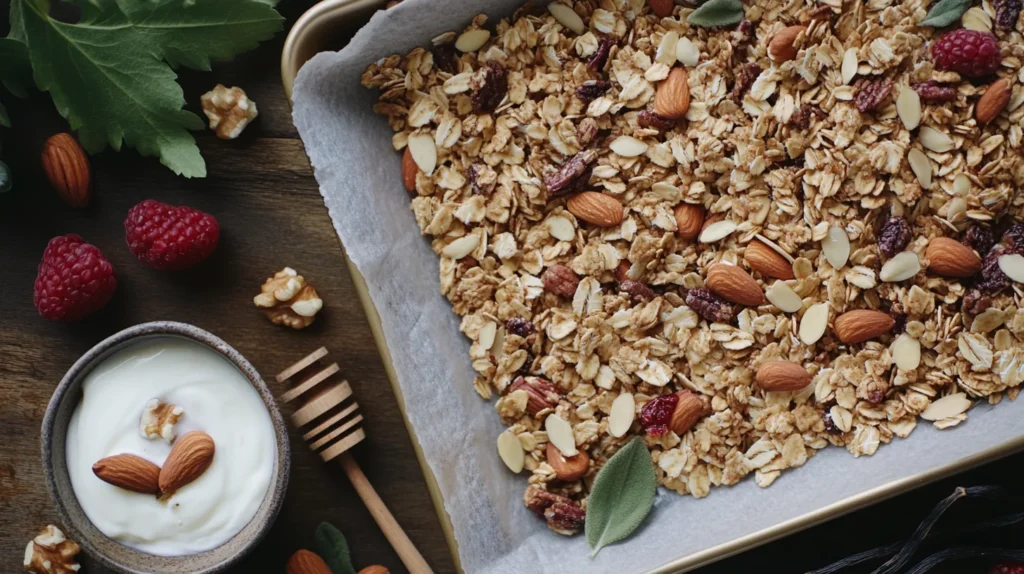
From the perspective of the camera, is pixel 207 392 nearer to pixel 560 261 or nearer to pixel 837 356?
pixel 560 261

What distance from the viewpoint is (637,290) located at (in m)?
1.01

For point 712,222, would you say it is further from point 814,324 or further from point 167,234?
point 167,234

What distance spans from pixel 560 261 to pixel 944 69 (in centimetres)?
54

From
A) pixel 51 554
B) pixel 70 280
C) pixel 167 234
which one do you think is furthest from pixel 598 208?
pixel 51 554

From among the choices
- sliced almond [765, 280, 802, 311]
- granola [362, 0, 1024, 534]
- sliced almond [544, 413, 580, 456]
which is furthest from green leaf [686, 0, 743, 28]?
sliced almond [544, 413, 580, 456]

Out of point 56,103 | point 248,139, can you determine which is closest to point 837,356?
point 248,139

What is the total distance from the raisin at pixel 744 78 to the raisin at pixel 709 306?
26 centimetres

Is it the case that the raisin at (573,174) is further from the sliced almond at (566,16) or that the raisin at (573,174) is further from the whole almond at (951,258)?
the whole almond at (951,258)

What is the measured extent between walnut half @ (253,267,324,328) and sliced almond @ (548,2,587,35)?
52cm

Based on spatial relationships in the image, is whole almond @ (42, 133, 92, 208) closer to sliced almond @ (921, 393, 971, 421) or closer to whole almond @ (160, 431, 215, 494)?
whole almond @ (160, 431, 215, 494)

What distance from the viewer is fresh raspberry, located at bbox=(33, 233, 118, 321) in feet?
3.51

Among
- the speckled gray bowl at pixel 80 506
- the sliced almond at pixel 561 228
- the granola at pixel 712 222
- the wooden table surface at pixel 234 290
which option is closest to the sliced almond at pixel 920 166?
the granola at pixel 712 222

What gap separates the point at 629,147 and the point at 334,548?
70cm

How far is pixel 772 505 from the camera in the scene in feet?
3.14
